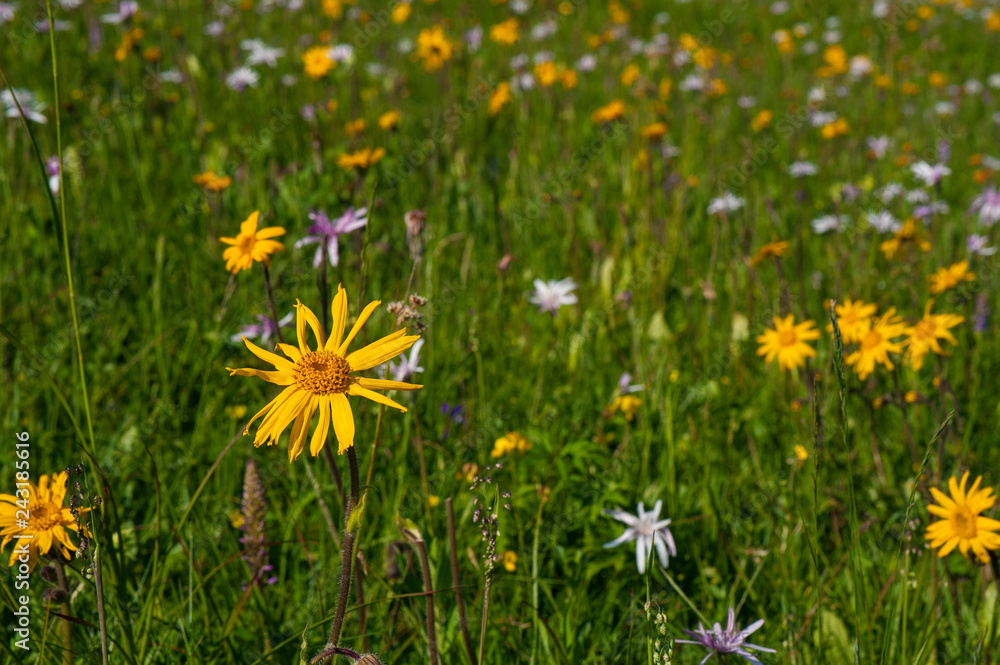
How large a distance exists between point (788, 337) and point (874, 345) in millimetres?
245

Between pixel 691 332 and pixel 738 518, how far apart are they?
0.84 m

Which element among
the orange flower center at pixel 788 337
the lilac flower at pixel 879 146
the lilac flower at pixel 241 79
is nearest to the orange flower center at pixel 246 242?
the orange flower center at pixel 788 337

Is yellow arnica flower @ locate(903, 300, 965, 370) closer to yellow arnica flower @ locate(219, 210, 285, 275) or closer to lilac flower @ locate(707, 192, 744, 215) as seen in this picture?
lilac flower @ locate(707, 192, 744, 215)

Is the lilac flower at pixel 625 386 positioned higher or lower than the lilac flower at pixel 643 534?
higher

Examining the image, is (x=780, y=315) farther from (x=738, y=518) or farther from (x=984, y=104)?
(x=984, y=104)

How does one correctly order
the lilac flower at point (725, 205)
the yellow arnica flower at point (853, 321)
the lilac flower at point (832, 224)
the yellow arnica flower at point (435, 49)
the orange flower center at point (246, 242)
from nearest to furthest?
the orange flower center at point (246, 242)
the yellow arnica flower at point (853, 321)
the lilac flower at point (725, 205)
the lilac flower at point (832, 224)
the yellow arnica flower at point (435, 49)

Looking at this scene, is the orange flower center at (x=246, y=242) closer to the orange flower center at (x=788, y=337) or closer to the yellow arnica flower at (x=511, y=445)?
the yellow arnica flower at (x=511, y=445)

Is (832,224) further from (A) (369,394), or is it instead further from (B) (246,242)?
(A) (369,394)

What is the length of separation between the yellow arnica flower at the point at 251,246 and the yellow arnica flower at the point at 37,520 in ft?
1.91

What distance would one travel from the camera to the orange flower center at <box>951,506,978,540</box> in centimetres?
153

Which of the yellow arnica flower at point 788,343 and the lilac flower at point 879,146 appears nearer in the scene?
the yellow arnica flower at point 788,343

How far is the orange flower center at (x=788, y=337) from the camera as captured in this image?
2277 millimetres

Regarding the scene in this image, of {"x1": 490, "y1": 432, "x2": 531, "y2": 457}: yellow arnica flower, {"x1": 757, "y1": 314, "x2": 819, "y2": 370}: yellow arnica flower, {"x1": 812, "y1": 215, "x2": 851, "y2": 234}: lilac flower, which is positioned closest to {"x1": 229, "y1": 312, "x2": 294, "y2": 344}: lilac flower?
{"x1": 490, "y1": 432, "x2": 531, "y2": 457}: yellow arnica flower

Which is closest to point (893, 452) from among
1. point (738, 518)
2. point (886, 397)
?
point (886, 397)
